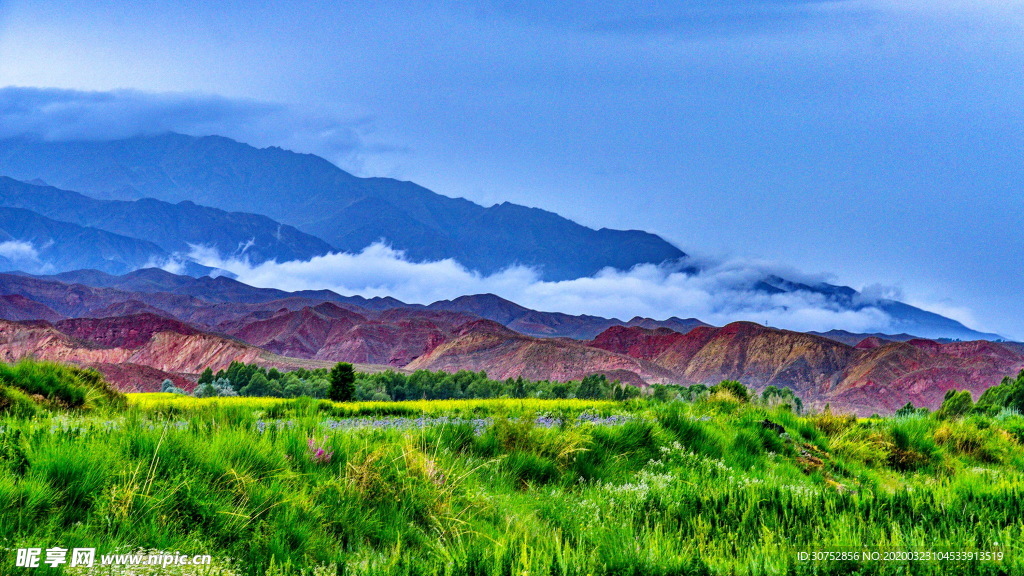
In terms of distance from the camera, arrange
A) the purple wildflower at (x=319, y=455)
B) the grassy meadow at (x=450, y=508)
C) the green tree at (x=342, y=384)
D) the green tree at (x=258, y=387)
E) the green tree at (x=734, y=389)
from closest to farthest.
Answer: the grassy meadow at (x=450, y=508)
the purple wildflower at (x=319, y=455)
the green tree at (x=734, y=389)
the green tree at (x=342, y=384)
the green tree at (x=258, y=387)

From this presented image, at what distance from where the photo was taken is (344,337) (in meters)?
196

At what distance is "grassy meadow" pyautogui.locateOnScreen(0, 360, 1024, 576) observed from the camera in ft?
13.6

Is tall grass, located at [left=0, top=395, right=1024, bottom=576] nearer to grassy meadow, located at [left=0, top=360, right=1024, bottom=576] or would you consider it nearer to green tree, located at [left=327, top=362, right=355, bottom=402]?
grassy meadow, located at [left=0, top=360, right=1024, bottom=576]

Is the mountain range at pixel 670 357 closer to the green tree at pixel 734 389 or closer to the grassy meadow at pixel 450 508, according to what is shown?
the green tree at pixel 734 389

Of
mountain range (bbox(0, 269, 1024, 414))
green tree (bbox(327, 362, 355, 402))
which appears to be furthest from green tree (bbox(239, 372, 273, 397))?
mountain range (bbox(0, 269, 1024, 414))

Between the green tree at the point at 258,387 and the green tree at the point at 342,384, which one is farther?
the green tree at the point at 258,387

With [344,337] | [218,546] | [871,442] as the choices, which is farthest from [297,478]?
[344,337]

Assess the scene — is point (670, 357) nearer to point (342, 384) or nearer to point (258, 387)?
point (258, 387)

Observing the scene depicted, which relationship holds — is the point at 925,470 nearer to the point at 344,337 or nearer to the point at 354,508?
the point at 354,508

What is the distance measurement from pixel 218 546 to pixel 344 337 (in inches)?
7783

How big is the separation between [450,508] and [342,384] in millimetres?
22443

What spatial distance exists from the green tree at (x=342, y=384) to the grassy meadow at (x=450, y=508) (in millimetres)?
18573

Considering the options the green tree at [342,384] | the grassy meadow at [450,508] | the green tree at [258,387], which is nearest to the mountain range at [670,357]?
the green tree at [258,387]

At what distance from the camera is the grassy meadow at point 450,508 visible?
4145mm
